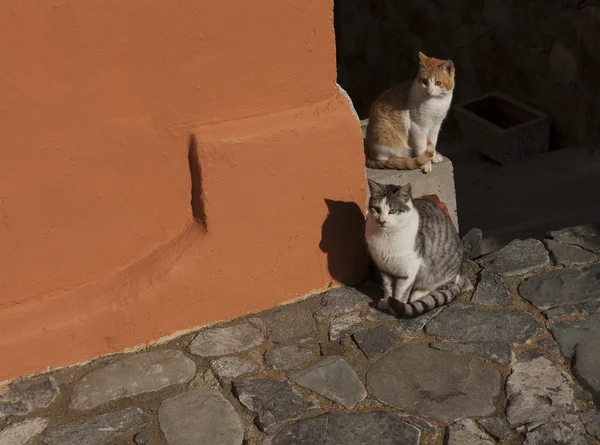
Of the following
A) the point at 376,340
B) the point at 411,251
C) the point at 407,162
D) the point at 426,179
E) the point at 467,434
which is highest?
the point at 407,162

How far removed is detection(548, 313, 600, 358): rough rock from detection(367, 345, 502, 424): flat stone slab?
372 millimetres

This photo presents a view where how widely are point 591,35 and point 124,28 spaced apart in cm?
455

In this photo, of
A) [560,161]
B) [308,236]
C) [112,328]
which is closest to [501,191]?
[560,161]

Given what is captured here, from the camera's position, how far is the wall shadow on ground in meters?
Answer: 4.46

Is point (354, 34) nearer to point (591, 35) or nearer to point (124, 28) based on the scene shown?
point (591, 35)

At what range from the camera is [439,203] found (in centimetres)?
487

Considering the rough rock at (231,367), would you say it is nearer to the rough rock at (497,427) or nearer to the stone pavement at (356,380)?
the stone pavement at (356,380)

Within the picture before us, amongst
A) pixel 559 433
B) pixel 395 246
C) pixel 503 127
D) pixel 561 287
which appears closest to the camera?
pixel 559 433

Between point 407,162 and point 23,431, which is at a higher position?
point 407,162

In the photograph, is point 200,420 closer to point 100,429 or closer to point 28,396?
point 100,429

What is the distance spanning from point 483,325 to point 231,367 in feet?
4.02

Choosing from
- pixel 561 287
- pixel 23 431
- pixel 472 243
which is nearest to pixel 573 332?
pixel 561 287

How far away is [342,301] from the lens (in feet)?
14.8

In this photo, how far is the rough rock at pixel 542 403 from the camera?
353cm
